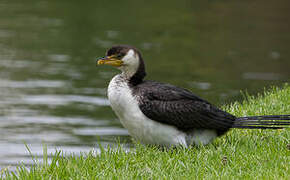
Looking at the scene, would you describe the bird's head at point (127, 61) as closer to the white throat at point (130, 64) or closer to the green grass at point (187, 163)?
the white throat at point (130, 64)

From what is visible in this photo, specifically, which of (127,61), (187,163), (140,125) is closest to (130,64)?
(127,61)

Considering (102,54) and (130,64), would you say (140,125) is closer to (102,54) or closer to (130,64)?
(130,64)

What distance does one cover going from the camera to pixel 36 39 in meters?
21.8

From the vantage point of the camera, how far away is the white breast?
21.0 ft

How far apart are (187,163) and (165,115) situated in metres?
0.82

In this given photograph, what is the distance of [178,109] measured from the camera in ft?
21.2

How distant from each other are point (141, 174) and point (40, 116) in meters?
8.26

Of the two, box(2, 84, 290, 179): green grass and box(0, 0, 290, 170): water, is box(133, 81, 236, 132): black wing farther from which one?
box(0, 0, 290, 170): water

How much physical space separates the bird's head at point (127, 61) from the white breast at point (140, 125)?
290mm

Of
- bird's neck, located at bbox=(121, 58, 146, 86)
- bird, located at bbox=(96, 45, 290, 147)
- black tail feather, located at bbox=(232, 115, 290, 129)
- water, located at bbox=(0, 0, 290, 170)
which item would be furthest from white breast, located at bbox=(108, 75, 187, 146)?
water, located at bbox=(0, 0, 290, 170)

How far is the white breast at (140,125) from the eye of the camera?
6.41 m

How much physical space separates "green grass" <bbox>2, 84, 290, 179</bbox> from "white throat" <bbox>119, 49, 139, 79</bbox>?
0.86 meters

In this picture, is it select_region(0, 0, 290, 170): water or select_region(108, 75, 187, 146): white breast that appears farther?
select_region(0, 0, 290, 170): water

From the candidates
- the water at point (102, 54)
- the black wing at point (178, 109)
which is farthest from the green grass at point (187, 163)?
the water at point (102, 54)
